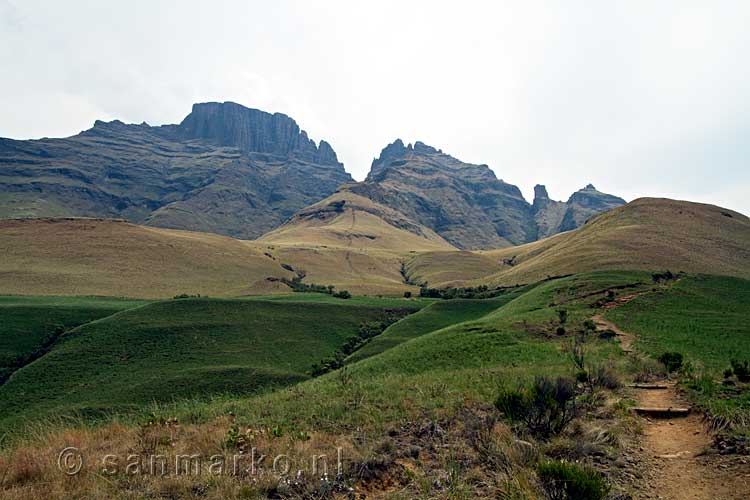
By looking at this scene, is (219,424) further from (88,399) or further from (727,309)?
(727,309)

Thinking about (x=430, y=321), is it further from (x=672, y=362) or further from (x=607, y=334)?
(x=672, y=362)

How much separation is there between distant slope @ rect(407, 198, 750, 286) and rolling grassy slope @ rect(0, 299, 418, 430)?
4699 cm

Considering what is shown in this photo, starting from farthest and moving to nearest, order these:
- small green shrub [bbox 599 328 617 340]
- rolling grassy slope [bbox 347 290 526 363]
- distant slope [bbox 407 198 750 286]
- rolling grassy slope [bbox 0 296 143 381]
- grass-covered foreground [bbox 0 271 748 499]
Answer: distant slope [bbox 407 198 750 286], rolling grassy slope [bbox 347 290 526 363], rolling grassy slope [bbox 0 296 143 381], small green shrub [bbox 599 328 617 340], grass-covered foreground [bbox 0 271 748 499]

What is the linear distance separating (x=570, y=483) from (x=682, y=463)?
556cm

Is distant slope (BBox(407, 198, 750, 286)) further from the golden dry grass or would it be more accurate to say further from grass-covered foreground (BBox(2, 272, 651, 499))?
grass-covered foreground (BBox(2, 272, 651, 499))

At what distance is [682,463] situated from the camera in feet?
35.4

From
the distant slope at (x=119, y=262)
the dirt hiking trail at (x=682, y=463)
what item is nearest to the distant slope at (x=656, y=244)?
the distant slope at (x=119, y=262)

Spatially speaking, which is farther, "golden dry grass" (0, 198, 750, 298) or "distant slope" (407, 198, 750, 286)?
"golden dry grass" (0, 198, 750, 298)

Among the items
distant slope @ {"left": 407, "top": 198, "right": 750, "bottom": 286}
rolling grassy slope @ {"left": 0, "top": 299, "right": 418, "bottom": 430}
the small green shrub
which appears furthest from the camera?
distant slope @ {"left": 407, "top": 198, "right": 750, "bottom": 286}

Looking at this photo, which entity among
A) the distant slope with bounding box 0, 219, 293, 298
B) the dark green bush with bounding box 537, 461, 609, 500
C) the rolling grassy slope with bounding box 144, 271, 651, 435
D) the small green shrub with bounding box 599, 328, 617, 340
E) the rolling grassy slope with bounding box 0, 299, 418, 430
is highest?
the distant slope with bounding box 0, 219, 293, 298

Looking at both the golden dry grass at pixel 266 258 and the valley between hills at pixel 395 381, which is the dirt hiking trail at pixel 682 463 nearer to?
the valley between hills at pixel 395 381

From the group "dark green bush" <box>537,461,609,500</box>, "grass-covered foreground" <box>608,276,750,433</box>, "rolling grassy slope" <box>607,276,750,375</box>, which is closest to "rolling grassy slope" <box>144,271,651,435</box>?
"rolling grassy slope" <box>607,276,750,375</box>

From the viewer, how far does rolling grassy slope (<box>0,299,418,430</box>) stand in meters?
43.4

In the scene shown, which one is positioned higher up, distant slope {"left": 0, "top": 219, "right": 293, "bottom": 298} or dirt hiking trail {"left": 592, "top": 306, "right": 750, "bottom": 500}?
distant slope {"left": 0, "top": 219, "right": 293, "bottom": 298}
